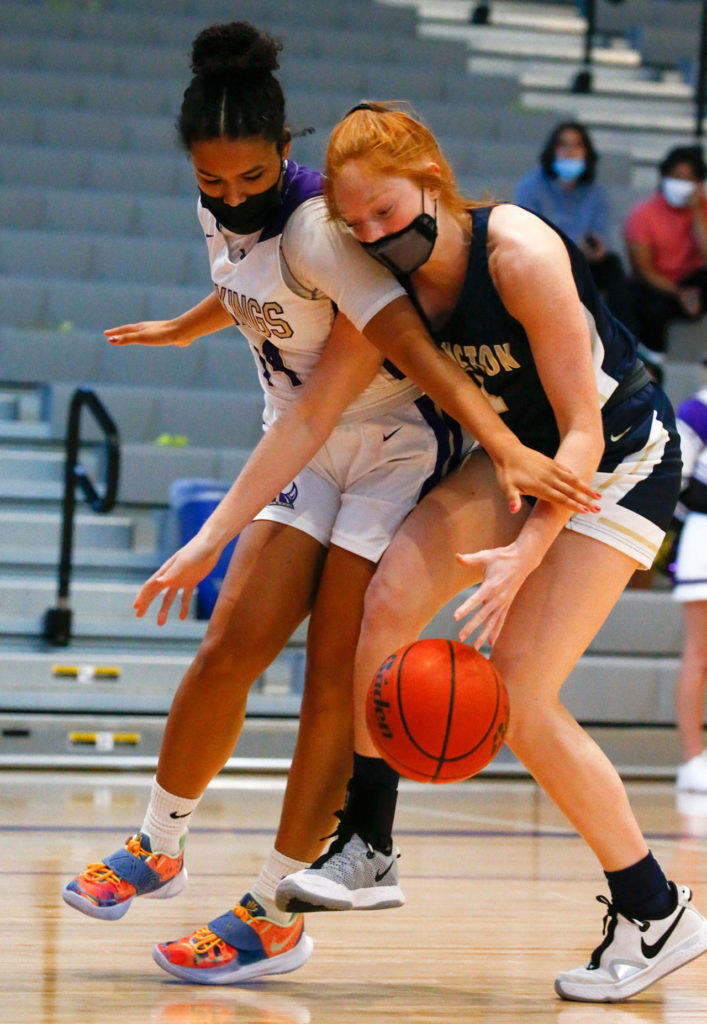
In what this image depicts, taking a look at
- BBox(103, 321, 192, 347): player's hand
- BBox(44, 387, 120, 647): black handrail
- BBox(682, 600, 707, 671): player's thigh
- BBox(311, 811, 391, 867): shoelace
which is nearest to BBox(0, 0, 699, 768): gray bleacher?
BBox(44, 387, 120, 647): black handrail

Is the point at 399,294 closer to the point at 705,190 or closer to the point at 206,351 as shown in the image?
the point at 206,351

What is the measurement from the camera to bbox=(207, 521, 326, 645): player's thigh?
8.05 feet

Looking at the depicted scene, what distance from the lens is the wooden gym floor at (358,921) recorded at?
7.49 feet

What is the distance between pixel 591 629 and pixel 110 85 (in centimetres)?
657

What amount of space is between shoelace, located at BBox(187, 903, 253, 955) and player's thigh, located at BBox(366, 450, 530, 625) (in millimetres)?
622

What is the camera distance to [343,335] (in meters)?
2.38

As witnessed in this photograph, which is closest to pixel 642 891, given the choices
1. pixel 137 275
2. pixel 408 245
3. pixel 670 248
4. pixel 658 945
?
pixel 658 945

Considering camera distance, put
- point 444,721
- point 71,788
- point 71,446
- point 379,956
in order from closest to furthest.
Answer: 1. point 444,721
2. point 379,956
3. point 71,788
4. point 71,446

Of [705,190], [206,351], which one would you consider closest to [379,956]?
[206,351]

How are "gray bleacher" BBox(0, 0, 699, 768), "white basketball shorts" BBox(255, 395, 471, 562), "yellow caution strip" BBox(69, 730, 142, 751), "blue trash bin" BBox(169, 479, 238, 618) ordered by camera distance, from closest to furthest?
"white basketball shorts" BBox(255, 395, 471, 562) → "yellow caution strip" BBox(69, 730, 142, 751) → "blue trash bin" BBox(169, 479, 238, 618) → "gray bleacher" BBox(0, 0, 699, 768)

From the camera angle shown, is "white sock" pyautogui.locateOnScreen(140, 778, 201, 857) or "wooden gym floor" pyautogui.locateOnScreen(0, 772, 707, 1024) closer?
"wooden gym floor" pyautogui.locateOnScreen(0, 772, 707, 1024)

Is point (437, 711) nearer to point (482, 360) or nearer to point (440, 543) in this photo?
point (440, 543)

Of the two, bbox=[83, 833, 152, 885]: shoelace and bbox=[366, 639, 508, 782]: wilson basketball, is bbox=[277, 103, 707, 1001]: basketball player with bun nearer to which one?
bbox=[366, 639, 508, 782]: wilson basketball

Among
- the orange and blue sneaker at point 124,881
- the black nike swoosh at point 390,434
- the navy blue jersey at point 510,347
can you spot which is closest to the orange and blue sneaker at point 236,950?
the orange and blue sneaker at point 124,881
